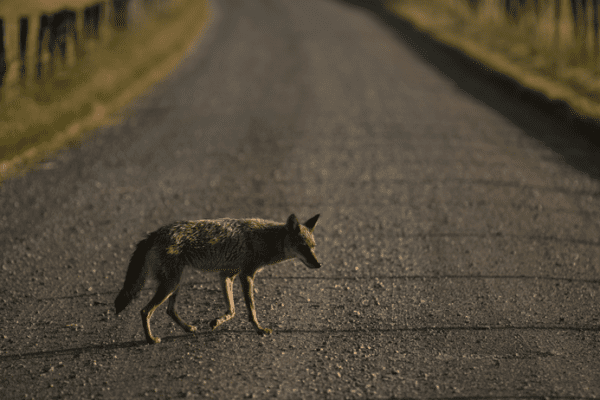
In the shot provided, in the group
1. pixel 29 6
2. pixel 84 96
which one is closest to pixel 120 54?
pixel 84 96

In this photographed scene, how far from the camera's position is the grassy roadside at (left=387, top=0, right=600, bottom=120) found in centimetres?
1089

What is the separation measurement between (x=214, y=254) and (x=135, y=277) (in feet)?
1.76

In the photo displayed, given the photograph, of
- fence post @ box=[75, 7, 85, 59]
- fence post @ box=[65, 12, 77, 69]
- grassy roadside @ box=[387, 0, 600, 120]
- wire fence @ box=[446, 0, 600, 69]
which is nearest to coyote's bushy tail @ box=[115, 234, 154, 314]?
grassy roadside @ box=[387, 0, 600, 120]

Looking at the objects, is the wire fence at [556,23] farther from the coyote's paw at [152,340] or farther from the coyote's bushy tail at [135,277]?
the coyote's paw at [152,340]

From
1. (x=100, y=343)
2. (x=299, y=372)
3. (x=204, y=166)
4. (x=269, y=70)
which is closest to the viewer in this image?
(x=299, y=372)

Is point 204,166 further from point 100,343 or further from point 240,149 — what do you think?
point 100,343

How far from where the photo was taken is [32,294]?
4688 millimetres

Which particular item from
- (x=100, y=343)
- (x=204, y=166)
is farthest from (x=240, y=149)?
(x=100, y=343)

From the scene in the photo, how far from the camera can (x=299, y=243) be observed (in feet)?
13.4

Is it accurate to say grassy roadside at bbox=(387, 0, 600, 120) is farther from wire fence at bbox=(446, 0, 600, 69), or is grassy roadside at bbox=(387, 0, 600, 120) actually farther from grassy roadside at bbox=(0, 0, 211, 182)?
grassy roadside at bbox=(0, 0, 211, 182)

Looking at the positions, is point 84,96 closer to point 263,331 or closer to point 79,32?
point 79,32

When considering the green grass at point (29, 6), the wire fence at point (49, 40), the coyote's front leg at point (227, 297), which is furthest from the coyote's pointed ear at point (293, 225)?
the green grass at point (29, 6)

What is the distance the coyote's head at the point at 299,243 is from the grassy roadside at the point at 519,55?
23.4ft

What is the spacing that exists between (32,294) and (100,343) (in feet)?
3.44
